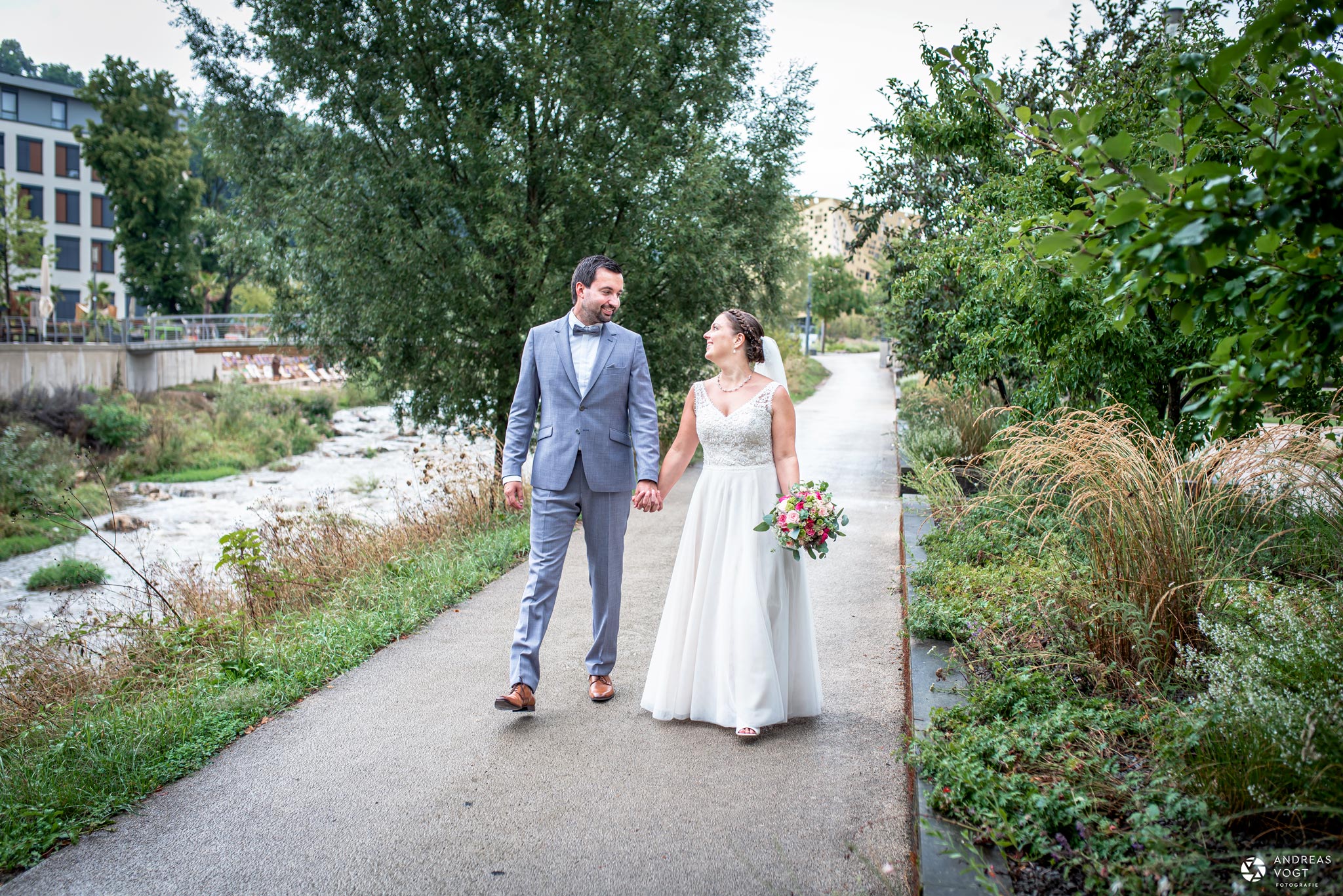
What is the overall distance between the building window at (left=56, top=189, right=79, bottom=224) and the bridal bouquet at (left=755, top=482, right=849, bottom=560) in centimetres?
7145

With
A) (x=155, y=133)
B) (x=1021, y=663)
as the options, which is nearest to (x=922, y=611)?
(x=1021, y=663)

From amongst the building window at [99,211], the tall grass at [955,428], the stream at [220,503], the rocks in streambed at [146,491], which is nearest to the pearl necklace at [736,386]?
the stream at [220,503]

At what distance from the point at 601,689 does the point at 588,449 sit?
131cm

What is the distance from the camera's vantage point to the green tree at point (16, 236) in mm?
A: 43062

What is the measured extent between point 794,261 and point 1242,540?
1025 centimetres

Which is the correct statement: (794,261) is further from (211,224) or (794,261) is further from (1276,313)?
(1276,313)

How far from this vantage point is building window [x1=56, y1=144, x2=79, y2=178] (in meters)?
61.5

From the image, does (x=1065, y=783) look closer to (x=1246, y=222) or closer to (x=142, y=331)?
(x=1246, y=222)

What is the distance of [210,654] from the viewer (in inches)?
228

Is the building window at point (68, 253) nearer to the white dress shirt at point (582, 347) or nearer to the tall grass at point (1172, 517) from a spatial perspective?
the white dress shirt at point (582, 347)

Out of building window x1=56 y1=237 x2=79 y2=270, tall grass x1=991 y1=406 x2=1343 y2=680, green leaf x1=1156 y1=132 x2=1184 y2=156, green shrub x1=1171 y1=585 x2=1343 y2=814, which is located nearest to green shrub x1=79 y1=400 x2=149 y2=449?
tall grass x1=991 y1=406 x2=1343 y2=680

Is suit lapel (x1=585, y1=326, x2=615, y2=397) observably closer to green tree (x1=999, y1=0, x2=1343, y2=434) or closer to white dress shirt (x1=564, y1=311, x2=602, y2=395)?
white dress shirt (x1=564, y1=311, x2=602, y2=395)

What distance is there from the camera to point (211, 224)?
13.6 meters

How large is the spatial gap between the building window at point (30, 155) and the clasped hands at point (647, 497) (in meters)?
71.5
